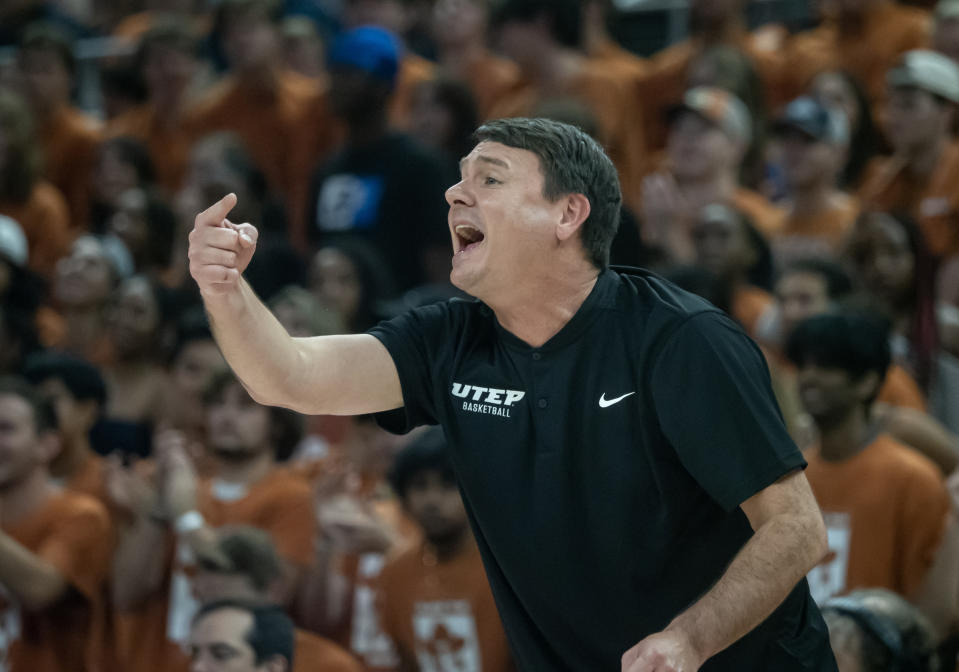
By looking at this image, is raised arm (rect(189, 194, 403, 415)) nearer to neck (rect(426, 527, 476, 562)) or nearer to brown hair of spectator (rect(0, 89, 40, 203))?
neck (rect(426, 527, 476, 562))

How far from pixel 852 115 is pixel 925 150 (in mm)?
871

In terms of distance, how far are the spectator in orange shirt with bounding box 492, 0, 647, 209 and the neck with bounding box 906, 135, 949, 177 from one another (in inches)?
53.3

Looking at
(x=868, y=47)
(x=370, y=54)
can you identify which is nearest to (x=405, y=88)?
(x=370, y=54)

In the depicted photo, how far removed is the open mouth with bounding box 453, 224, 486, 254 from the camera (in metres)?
2.99

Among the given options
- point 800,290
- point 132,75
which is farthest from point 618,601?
point 132,75

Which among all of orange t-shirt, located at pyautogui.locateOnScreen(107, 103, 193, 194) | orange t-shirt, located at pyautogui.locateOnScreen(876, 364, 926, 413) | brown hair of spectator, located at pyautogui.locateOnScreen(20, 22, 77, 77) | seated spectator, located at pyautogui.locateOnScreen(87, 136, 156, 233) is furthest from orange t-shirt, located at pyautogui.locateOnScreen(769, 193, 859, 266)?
brown hair of spectator, located at pyautogui.locateOnScreen(20, 22, 77, 77)

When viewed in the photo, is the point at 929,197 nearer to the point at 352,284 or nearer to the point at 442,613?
the point at 352,284

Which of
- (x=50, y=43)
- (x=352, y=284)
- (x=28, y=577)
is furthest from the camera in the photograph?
(x=50, y=43)

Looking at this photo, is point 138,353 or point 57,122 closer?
point 138,353

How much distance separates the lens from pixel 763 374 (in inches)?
112

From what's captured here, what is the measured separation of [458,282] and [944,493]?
7.46 ft

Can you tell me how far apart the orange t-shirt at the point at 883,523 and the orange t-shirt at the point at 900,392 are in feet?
2.03

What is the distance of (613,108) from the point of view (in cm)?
764

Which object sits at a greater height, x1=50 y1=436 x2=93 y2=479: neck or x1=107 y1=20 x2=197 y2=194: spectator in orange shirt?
x1=107 y1=20 x2=197 y2=194: spectator in orange shirt
